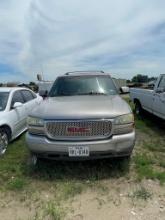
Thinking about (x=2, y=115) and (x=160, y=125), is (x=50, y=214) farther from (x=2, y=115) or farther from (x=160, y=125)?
(x=160, y=125)

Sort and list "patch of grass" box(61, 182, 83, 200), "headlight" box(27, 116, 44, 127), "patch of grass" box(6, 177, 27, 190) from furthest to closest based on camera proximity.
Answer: "headlight" box(27, 116, 44, 127), "patch of grass" box(6, 177, 27, 190), "patch of grass" box(61, 182, 83, 200)

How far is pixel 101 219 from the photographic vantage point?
3408mm

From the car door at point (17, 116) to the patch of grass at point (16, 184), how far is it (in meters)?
2.19

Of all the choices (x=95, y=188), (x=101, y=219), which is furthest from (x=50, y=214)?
(x=95, y=188)

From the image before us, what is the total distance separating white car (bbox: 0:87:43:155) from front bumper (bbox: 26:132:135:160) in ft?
5.83

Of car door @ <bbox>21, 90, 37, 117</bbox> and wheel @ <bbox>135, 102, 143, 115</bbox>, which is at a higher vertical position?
car door @ <bbox>21, 90, 37, 117</bbox>

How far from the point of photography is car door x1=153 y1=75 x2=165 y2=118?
8078mm

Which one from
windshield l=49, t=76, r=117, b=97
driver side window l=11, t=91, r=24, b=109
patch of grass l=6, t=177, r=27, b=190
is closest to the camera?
patch of grass l=6, t=177, r=27, b=190

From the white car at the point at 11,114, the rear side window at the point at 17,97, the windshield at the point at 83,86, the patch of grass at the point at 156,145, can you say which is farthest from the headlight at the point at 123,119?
the rear side window at the point at 17,97

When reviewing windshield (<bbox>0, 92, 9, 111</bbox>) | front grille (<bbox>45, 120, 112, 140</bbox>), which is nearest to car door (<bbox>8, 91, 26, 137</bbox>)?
windshield (<bbox>0, 92, 9, 111</bbox>)

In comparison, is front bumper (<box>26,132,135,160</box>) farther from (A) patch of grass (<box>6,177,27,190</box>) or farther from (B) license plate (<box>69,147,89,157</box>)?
(A) patch of grass (<box>6,177,27,190</box>)

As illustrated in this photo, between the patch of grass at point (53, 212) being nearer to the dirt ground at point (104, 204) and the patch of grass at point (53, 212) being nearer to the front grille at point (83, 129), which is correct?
the dirt ground at point (104, 204)

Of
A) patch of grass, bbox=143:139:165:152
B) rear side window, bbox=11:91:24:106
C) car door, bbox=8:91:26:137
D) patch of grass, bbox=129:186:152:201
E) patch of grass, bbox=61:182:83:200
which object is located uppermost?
rear side window, bbox=11:91:24:106

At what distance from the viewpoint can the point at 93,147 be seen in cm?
445
